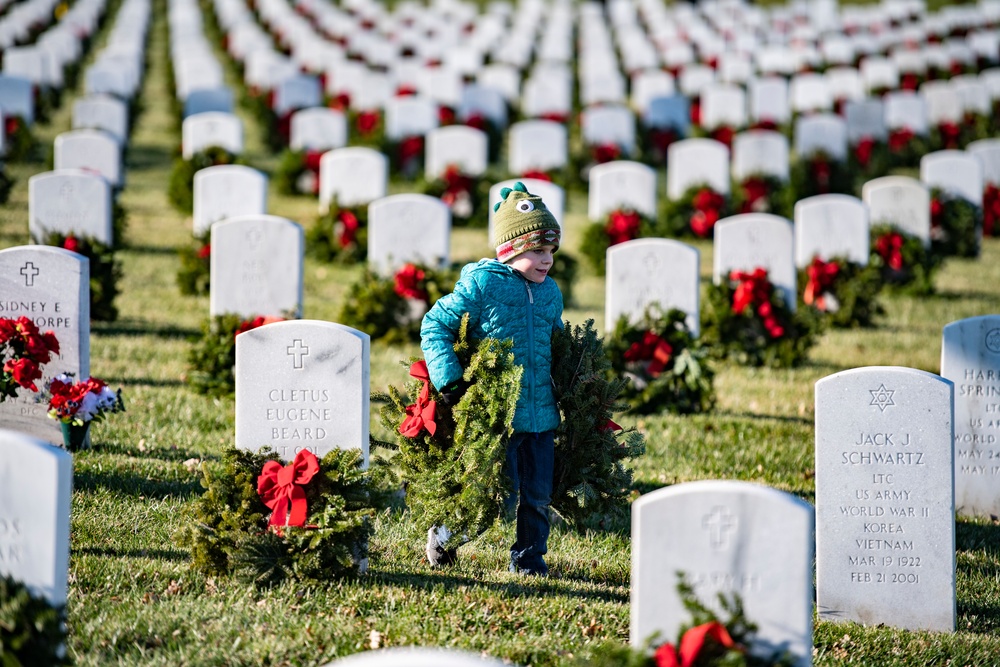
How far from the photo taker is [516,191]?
543 centimetres

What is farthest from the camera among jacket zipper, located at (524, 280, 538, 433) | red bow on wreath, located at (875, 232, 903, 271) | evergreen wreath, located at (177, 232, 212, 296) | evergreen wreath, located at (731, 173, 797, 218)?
evergreen wreath, located at (731, 173, 797, 218)

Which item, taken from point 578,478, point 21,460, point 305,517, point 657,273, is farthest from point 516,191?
point 657,273

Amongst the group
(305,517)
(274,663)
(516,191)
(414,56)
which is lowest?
(274,663)

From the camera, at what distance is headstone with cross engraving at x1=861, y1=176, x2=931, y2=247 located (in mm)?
12758

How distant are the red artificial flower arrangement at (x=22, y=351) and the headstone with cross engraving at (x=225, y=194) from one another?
5000 mm

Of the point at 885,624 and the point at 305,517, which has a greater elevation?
the point at 305,517

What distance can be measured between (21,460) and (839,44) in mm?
24917

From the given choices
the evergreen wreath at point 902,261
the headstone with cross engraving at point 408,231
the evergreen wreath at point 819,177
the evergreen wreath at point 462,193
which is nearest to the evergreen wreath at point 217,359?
the headstone with cross engraving at point 408,231

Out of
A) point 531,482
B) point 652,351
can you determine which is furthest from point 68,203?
point 531,482

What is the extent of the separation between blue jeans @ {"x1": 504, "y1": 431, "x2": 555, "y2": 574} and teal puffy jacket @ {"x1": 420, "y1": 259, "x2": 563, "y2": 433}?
0.07m

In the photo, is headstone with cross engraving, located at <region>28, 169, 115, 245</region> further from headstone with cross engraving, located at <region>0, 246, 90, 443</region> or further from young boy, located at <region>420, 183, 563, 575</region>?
young boy, located at <region>420, 183, 563, 575</region>

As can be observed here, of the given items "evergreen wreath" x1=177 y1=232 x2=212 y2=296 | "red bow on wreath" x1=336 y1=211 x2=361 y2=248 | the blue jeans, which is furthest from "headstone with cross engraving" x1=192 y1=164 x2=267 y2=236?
the blue jeans

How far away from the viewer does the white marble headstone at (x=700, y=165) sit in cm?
1497

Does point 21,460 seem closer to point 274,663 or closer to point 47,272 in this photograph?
point 274,663
